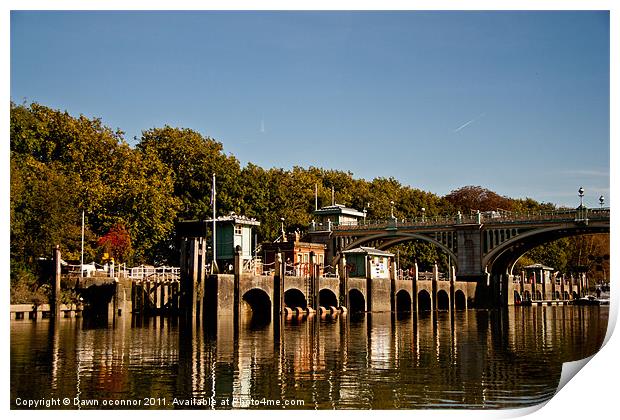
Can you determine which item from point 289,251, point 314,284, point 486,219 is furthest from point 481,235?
point 314,284

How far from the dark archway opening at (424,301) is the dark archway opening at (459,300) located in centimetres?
190

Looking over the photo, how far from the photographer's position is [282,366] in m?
17.1

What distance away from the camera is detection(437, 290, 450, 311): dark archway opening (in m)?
50.8

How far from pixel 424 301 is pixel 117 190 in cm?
1976

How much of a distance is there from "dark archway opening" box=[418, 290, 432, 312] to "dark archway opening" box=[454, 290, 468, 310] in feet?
6.23

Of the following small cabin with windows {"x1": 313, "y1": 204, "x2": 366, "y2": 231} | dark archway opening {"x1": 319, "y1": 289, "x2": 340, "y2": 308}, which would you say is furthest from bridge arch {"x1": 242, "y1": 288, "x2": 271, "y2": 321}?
small cabin with windows {"x1": 313, "y1": 204, "x2": 366, "y2": 231}

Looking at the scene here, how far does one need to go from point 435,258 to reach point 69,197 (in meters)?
39.5

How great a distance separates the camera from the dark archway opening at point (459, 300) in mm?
51781

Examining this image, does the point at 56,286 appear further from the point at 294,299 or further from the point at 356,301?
the point at 356,301

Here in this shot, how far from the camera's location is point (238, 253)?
30391 millimetres

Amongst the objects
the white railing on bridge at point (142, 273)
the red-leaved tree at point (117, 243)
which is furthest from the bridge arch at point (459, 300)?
the white railing on bridge at point (142, 273)

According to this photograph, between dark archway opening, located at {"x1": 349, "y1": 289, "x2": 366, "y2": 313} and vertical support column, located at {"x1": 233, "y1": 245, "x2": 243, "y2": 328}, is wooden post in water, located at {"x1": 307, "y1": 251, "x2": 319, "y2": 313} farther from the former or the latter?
→ vertical support column, located at {"x1": 233, "y1": 245, "x2": 243, "y2": 328}

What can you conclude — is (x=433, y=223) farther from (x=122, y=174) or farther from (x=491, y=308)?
(x=122, y=174)
